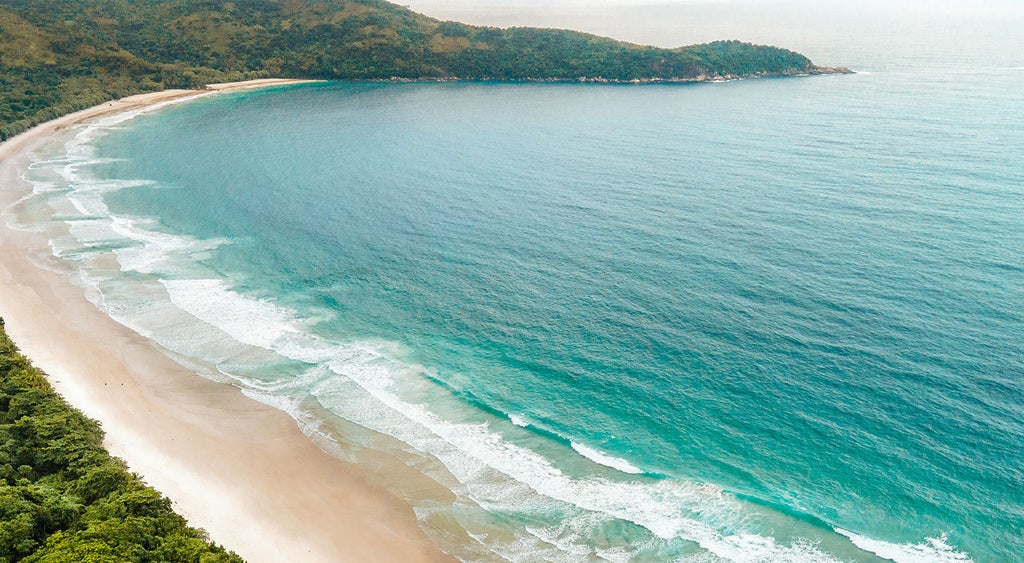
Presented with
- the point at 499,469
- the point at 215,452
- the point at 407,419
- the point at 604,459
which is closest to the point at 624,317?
the point at 604,459

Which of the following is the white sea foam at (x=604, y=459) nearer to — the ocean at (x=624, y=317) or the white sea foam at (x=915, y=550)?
the ocean at (x=624, y=317)

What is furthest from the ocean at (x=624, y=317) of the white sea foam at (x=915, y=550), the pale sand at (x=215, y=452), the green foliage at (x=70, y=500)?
the green foliage at (x=70, y=500)

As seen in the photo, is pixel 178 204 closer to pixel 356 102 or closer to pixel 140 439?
pixel 140 439

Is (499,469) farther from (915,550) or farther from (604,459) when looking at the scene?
(915,550)

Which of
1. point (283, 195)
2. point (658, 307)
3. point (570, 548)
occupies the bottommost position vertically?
point (570, 548)

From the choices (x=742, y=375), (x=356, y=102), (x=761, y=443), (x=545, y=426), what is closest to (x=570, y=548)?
(x=545, y=426)

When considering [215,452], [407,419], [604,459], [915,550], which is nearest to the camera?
[915,550]
